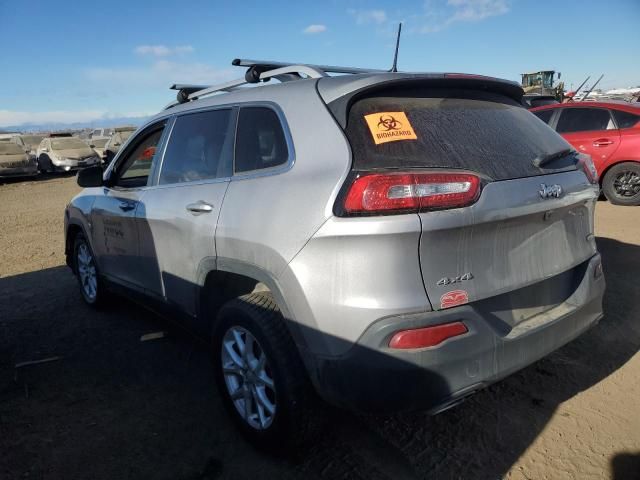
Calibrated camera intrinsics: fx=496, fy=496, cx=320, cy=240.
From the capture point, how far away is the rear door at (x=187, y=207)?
108 inches

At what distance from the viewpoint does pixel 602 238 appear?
5957mm

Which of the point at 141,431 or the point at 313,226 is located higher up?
the point at 313,226

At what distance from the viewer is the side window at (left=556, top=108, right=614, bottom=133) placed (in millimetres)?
8109

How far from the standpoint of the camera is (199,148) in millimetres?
3068

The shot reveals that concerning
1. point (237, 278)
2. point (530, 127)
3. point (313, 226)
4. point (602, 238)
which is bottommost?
point (602, 238)

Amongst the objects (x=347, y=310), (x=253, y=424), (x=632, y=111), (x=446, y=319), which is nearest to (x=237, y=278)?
(x=253, y=424)

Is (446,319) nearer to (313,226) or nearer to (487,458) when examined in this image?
(313,226)

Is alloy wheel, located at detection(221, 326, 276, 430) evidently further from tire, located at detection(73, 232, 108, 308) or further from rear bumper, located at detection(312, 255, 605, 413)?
tire, located at detection(73, 232, 108, 308)

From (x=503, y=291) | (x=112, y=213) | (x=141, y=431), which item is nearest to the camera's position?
(x=503, y=291)

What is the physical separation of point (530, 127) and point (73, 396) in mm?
3167

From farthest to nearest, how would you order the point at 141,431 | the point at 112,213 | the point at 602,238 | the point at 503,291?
the point at 602,238, the point at 112,213, the point at 141,431, the point at 503,291

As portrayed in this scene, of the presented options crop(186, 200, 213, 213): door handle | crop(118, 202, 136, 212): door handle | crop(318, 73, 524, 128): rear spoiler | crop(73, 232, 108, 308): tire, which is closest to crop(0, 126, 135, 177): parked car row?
crop(73, 232, 108, 308): tire

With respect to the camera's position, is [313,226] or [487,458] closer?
[313,226]

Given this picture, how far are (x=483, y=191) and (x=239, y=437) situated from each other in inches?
70.1
